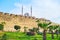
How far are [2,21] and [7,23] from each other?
1753 millimetres

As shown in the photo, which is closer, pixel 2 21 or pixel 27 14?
pixel 2 21

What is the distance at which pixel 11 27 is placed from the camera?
52.9 metres

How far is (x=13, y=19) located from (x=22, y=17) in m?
2.89

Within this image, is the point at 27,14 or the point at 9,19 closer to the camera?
the point at 9,19

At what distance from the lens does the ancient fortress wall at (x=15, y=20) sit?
52.7 metres

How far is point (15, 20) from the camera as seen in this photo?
55906mm

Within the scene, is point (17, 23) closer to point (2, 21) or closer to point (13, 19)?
point (13, 19)

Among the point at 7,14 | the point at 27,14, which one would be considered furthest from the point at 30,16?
the point at 7,14

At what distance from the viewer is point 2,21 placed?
51.5 m

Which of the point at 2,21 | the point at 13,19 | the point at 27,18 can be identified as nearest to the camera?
the point at 2,21

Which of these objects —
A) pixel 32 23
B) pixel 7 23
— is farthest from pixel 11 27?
pixel 32 23

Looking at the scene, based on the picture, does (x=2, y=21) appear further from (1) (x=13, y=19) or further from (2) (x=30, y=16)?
(2) (x=30, y=16)

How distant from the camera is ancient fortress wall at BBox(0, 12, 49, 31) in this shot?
5266 cm

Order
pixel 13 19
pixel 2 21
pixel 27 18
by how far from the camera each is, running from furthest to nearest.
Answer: pixel 27 18
pixel 13 19
pixel 2 21
